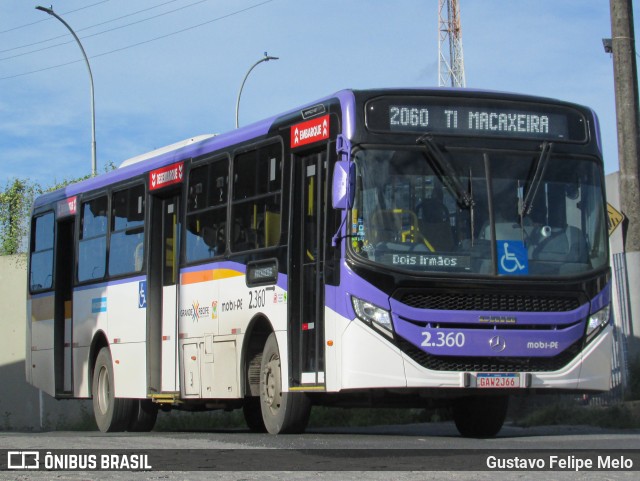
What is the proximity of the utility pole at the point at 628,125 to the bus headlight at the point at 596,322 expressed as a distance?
4.14 meters

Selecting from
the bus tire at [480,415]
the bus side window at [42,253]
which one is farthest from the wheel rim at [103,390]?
the bus tire at [480,415]

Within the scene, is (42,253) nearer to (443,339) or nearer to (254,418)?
(254,418)

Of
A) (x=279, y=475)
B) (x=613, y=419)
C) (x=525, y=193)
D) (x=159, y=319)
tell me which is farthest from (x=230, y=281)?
(x=279, y=475)

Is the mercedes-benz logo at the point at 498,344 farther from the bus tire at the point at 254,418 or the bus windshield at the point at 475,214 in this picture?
the bus tire at the point at 254,418

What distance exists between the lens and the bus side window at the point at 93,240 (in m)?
19.2

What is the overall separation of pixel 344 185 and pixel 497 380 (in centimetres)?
234

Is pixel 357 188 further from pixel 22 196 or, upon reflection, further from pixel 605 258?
pixel 22 196

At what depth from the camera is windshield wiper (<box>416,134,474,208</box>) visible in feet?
42.6

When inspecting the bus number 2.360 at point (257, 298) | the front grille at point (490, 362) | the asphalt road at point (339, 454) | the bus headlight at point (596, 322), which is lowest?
Result: the asphalt road at point (339, 454)

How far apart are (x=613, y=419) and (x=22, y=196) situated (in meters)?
37.1

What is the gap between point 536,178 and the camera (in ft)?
43.4

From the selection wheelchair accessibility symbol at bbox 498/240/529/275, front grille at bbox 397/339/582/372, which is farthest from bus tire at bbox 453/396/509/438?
wheelchair accessibility symbol at bbox 498/240/529/275

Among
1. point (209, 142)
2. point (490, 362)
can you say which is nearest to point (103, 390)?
point (209, 142)

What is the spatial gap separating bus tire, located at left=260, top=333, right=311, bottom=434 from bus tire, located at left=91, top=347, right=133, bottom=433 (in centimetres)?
440
